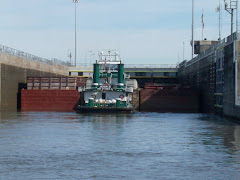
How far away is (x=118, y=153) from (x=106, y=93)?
136 ft

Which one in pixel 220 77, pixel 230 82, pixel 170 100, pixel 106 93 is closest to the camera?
pixel 230 82

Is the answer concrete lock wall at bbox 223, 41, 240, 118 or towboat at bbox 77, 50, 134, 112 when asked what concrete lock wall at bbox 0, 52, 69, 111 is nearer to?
towboat at bbox 77, 50, 134, 112

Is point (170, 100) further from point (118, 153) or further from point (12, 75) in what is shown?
point (118, 153)

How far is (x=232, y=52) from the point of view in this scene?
172ft

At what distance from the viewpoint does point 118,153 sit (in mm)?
26922

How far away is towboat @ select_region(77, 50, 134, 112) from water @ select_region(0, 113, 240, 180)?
23.3m

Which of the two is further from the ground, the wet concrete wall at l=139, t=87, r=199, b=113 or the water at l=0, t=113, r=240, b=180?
the wet concrete wall at l=139, t=87, r=199, b=113

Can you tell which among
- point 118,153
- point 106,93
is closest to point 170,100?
point 106,93

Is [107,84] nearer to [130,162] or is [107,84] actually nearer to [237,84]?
[237,84]

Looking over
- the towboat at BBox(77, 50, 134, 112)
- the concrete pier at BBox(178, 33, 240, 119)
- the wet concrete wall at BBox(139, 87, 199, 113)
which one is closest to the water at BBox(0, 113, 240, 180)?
the concrete pier at BBox(178, 33, 240, 119)

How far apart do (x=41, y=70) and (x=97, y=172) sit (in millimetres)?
69957

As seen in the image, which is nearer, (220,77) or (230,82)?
(230,82)

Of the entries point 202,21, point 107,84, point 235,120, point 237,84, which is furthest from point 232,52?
point 202,21

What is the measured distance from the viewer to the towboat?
6425cm
